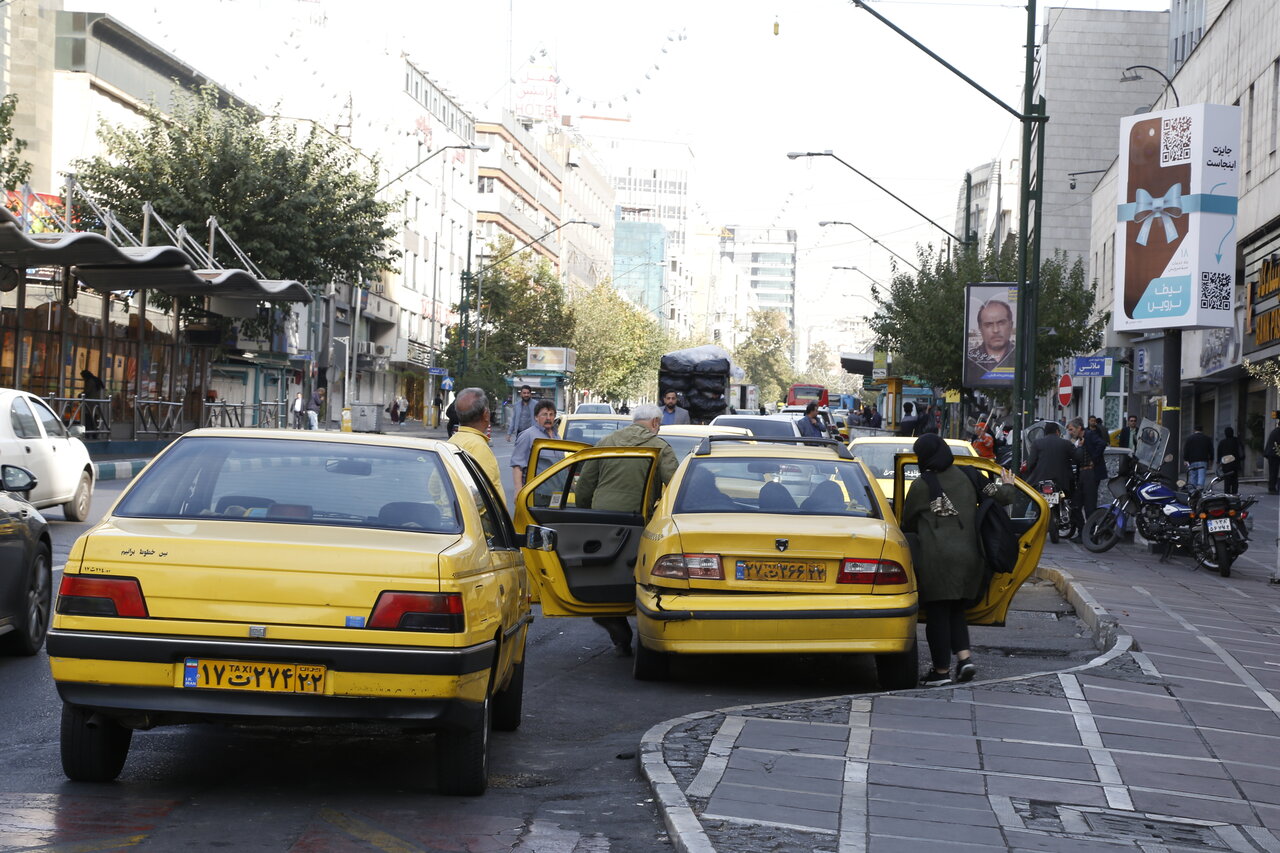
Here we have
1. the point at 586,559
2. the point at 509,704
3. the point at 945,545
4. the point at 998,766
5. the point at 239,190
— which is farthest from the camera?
the point at 239,190

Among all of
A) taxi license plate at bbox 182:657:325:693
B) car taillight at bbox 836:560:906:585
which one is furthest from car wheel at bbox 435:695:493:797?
car taillight at bbox 836:560:906:585

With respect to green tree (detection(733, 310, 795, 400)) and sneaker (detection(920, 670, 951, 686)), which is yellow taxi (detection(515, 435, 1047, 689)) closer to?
sneaker (detection(920, 670, 951, 686))

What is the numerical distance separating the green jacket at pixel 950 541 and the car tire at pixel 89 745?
196 inches

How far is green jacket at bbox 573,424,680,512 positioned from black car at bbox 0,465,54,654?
348 cm

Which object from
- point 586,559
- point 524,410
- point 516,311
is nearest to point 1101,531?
point 524,410

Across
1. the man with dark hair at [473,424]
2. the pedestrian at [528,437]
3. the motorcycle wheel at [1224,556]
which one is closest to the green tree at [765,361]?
the motorcycle wheel at [1224,556]

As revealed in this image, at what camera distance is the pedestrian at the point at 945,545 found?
383 inches

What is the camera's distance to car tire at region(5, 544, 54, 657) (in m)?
9.76

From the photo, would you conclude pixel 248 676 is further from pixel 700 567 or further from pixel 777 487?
pixel 777 487

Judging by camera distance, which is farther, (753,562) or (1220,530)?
(1220,530)

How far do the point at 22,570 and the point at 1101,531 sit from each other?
48.9 feet

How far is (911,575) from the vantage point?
9.44 m

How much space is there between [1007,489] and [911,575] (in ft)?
2.94

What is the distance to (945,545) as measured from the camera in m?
9.74
